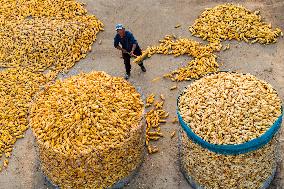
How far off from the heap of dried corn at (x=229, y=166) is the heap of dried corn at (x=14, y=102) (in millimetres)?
3528

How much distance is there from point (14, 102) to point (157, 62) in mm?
3339

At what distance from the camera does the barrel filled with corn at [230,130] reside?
6621mm

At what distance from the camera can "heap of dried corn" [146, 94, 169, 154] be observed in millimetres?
8641

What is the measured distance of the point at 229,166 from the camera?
6.84 m

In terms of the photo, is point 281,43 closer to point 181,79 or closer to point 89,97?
point 181,79

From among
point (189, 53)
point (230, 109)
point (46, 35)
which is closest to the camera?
point (230, 109)

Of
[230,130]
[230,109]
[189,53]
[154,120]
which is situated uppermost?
[230,109]

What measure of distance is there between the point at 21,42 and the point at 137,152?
5059 millimetres

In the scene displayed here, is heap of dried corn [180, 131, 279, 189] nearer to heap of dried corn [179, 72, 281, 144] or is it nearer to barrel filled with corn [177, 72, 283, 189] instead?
barrel filled with corn [177, 72, 283, 189]

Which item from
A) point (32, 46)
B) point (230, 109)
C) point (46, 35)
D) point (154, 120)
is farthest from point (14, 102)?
point (230, 109)

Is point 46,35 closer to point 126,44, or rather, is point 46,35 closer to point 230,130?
point 126,44

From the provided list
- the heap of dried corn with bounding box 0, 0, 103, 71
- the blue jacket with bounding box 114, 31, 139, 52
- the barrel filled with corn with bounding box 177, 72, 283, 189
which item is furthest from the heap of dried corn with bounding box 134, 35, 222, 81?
the barrel filled with corn with bounding box 177, 72, 283, 189

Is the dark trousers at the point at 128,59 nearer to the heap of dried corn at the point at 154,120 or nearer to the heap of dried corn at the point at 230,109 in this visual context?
the heap of dried corn at the point at 154,120

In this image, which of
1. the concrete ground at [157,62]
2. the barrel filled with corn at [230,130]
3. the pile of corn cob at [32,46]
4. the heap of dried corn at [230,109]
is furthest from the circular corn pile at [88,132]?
the pile of corn cob at [32,46]
